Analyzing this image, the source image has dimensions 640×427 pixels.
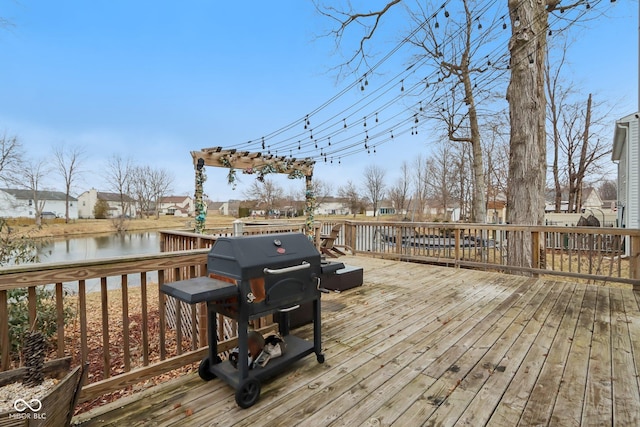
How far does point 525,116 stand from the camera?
5.54 meters

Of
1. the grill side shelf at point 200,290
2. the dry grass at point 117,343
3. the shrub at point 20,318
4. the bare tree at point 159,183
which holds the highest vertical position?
the bare tree at point 159,183

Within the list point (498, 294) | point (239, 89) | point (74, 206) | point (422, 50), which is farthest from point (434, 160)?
point (74, 206)

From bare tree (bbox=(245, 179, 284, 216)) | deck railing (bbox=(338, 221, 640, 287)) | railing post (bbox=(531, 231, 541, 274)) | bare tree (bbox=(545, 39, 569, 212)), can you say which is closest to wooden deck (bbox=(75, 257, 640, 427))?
deck railing (bbox=(338, 221, 640, 287))

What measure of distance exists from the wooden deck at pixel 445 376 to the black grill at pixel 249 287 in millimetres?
143

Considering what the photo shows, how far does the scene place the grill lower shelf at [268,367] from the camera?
5.88 feet

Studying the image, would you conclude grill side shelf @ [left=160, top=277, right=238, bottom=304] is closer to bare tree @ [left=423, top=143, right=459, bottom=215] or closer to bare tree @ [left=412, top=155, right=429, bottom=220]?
bare tree @ [left=423, top=143, right=459, bottom=215]

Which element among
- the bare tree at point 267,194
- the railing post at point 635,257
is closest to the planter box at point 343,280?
the railing post at point 635,257

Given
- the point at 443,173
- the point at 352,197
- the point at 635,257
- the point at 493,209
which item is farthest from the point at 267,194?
the point at 635,257

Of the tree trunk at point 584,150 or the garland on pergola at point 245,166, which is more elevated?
the tree trunk at point 584,150

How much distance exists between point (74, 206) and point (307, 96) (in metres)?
48.0

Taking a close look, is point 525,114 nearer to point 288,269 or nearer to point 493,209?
point 288,269

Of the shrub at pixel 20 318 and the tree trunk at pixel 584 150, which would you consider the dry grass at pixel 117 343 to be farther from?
the tree trunk at pixel 584 150

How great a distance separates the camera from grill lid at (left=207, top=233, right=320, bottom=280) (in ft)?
5.49

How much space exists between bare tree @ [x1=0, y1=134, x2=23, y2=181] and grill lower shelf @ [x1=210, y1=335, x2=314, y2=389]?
11.2 m
